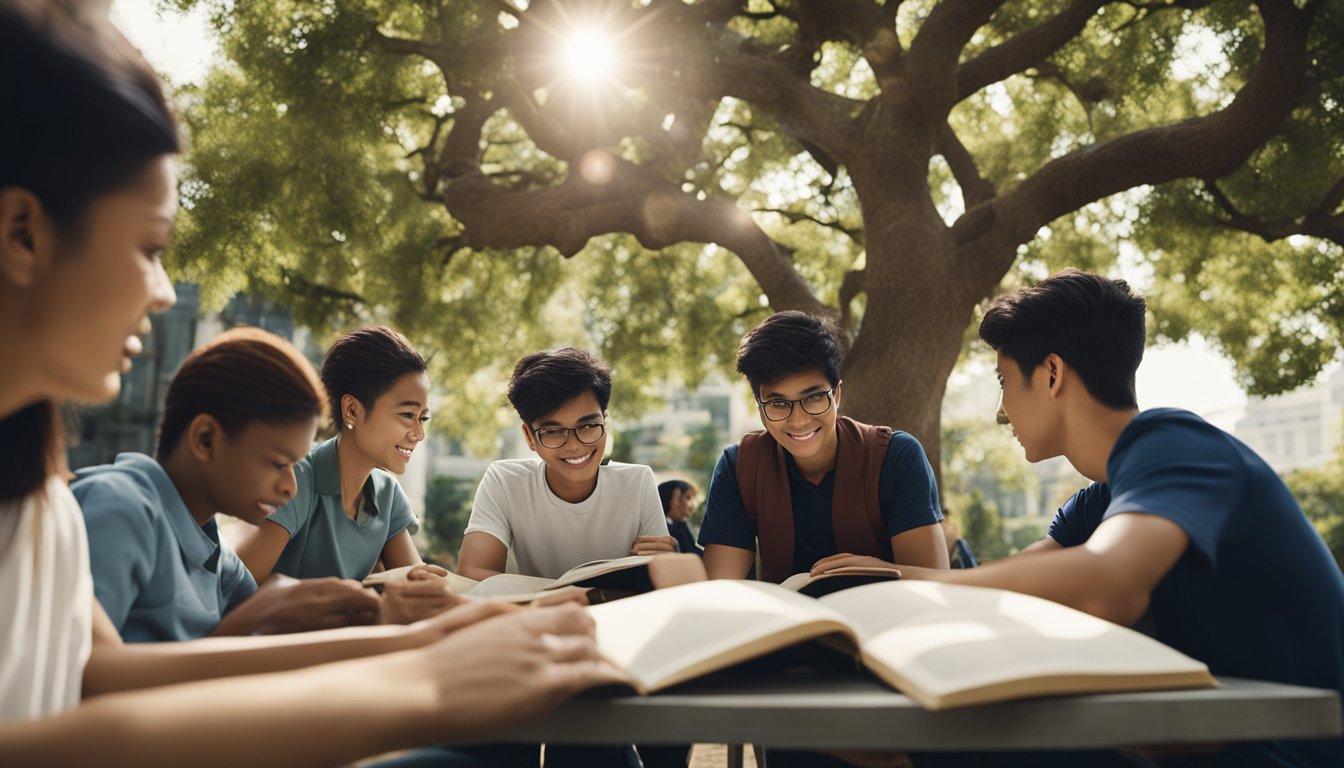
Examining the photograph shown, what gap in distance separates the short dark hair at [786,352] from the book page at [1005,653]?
58.7 inches

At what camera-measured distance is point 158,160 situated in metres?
1.06

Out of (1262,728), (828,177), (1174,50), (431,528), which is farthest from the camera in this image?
(431,528)

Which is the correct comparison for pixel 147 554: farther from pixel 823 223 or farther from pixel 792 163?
pixel 792 163

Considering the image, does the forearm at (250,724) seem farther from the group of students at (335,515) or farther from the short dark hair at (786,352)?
the short dark hair at (786,352)

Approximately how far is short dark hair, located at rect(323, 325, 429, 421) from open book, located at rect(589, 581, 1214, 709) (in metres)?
1.81

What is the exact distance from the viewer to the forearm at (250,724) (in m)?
0.77

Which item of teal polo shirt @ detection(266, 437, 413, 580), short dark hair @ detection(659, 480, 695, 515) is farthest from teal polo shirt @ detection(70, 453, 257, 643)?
short dark hair @ detection(659, 480, 695, 515)

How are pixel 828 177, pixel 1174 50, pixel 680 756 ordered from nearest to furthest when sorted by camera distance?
pixel 680 756 < pixel 1174 50 < pixel 828 177

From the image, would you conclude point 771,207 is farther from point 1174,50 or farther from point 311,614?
point 311,614

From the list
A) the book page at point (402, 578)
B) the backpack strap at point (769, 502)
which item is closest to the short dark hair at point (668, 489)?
the backpack strap at point (769, 502)

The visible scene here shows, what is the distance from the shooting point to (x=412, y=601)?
1.48 m

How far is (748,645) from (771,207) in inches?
406

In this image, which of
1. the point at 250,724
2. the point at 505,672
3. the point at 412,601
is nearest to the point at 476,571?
the point at 412,601

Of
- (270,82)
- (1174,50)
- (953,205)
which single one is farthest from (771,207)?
(270,82)
